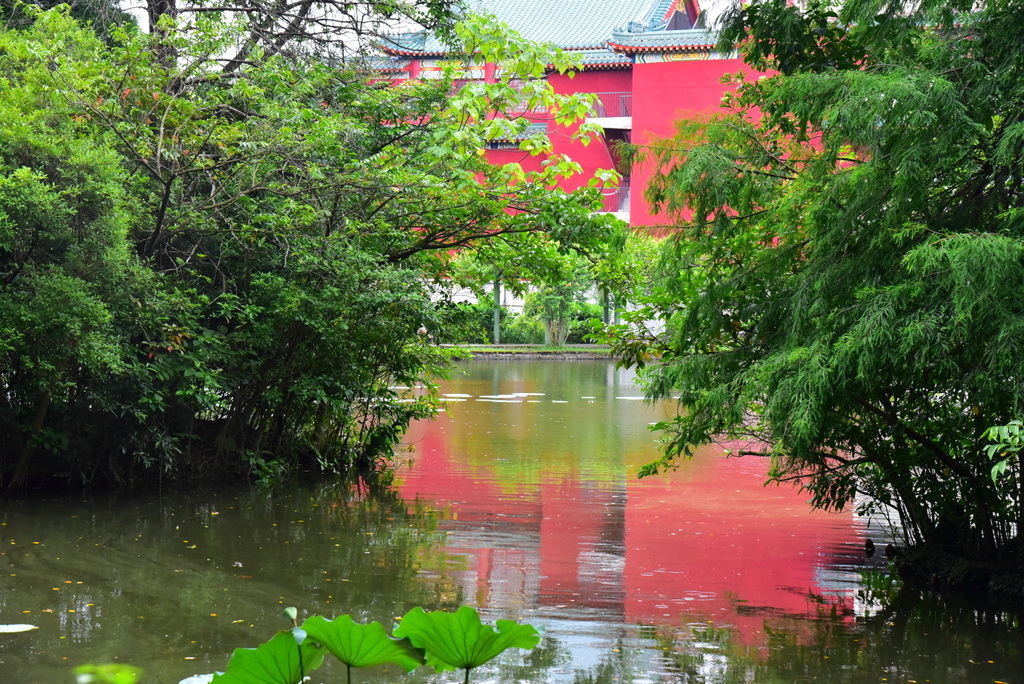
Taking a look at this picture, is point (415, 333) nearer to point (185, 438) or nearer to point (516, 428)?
point (185, 438)

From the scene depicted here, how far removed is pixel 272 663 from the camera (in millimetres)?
2238

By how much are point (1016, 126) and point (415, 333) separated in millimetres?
6835

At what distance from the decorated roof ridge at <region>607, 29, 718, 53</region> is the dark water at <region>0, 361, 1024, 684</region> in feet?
89.9

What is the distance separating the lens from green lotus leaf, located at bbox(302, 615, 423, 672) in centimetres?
228

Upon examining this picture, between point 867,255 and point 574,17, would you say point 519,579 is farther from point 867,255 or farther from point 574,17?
point 574,17

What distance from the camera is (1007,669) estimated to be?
18.5ft

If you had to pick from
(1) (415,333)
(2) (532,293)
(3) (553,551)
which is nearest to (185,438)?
(1) (415,333)

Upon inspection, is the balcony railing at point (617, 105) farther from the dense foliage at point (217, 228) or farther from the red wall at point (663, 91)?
the dense foliage at point (217, 228)

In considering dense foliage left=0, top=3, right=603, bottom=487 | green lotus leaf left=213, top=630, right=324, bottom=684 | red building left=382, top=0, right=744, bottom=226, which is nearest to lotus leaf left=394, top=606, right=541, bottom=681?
green lotus leaf left=213, top=630, right=324, bottom=684

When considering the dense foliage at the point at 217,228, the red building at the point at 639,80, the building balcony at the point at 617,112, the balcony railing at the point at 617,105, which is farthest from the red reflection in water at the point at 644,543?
the balcony railing at the point at 617,105

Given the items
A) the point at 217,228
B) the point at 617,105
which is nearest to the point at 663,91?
the point at 617,105

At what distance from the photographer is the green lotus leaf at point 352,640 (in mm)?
2281

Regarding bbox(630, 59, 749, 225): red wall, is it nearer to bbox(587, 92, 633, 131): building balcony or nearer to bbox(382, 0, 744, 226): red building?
bbox(382, 0, 744, 226): red building

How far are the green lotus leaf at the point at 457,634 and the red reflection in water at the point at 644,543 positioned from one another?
3.95 metres
